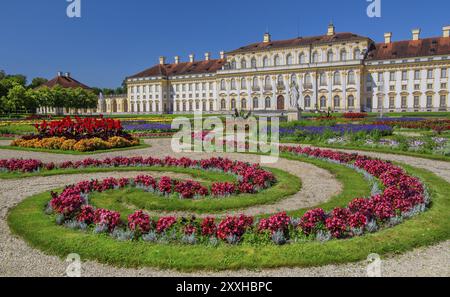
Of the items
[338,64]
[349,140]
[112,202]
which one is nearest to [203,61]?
[338,64]

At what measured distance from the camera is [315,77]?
56.8 meters

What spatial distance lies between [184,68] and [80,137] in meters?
57.4

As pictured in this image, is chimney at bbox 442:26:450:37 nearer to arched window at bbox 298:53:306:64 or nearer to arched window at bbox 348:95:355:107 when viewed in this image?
arched window at bbox 348:95:355:107

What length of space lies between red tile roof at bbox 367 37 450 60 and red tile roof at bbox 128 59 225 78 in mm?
26135

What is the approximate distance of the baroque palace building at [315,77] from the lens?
163ft

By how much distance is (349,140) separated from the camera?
1694 cm

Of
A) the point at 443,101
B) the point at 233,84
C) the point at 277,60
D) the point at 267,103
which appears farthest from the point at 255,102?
the point at 443,101

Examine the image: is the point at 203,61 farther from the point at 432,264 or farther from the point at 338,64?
the point at 432,264

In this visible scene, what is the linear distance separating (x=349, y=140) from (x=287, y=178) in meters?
8.62

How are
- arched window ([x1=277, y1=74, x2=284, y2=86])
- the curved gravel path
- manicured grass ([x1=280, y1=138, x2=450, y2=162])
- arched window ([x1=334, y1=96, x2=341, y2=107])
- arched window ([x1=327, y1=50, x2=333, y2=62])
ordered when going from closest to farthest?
the curved gravel path
manicured grass ([x1=280, y1=138, x2=450, y2=162])
arched window ([x1=334, y1=96, x2=341, y2=107])
arched window ([x1=327, y1=50, x2=333, y2=62])
arched window ([x1=277, y1=74, x2=284, y2=86])

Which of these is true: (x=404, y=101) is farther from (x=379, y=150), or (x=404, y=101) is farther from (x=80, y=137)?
(x=80, y=137)

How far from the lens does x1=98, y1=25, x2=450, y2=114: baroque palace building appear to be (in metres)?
49.8

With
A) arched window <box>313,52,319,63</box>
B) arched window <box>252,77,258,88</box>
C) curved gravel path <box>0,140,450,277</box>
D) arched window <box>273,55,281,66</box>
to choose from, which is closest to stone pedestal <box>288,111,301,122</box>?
curved gravel path <box>0,140,450,277</box>

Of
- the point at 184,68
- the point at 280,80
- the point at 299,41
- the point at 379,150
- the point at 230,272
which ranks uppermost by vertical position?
the point at 299,41
